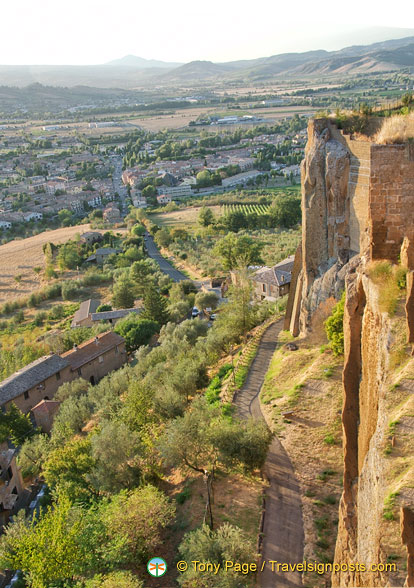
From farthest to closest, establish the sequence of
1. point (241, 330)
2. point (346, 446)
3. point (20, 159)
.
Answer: point (20, 159) < point (241, 330) < point (346, 446)

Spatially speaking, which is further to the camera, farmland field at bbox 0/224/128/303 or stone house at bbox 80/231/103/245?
stone house at bbox 80/231/103/245

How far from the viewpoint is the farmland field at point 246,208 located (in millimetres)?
70562

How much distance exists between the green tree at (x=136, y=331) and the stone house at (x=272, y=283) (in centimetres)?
727

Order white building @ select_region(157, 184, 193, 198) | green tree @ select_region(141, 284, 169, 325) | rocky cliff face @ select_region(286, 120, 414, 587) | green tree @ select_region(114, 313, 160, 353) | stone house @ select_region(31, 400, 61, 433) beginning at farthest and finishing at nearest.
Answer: white building @ select_region(157, 184, 193, 198)
green tree @ select_region(141, 284, 169, 325)
green tree @ select_region(114, 313, 160, 353)
stone house @ select_region(31, 400, 61, 433)
rocky cliff face @ select_region(286, 120, 414, 587)

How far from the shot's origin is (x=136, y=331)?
3412cm

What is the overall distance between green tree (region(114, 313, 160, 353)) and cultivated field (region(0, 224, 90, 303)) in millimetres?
22372

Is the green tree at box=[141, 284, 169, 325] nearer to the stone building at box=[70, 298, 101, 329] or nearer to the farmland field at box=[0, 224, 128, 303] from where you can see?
the stone building at box=[70, 298, 101, 329]

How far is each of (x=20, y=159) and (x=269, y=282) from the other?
403 feet

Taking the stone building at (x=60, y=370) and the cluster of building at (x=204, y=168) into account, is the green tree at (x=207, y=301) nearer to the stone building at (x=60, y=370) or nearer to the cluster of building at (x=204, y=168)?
the stone building at (x=60, y=370)

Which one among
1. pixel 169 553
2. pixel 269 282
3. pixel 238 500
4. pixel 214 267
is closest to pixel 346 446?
pixel 238 500

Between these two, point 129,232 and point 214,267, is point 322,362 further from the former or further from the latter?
point 129,232

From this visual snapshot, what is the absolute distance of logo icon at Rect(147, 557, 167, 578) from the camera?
1282 centimetres

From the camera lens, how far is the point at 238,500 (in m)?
13.8

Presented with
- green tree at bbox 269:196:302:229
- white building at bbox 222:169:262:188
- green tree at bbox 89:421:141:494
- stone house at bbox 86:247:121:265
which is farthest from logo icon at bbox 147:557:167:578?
white building at bbox 222:169:262:188
